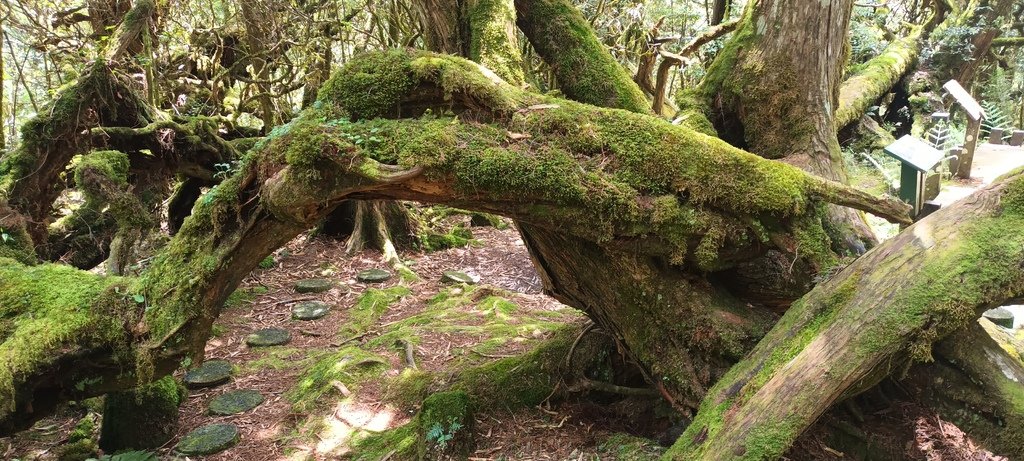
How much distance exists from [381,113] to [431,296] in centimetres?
474

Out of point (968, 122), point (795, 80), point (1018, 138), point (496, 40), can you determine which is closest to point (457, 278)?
point (496, 40)

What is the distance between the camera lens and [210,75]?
32.7 feet

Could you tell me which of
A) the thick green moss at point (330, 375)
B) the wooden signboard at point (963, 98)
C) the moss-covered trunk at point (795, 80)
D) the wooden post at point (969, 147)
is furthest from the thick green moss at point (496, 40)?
the wooden post at point (969, 147)

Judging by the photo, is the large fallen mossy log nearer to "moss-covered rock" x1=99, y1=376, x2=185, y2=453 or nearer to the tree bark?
"moss-covered rock" x1=99, y1=376, x2=185, y2=453

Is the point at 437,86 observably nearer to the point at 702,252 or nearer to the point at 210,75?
the point at 702,252

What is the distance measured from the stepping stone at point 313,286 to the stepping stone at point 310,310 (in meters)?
0.43

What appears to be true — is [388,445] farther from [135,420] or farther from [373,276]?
[373,276]

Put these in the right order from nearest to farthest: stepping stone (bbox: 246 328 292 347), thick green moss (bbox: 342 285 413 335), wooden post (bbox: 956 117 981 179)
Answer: stepping stone (bbox: 246 328 292 347), thick green moss (bbox: 342 285 413 335), wooden post (bbox: 956 117 981 179)

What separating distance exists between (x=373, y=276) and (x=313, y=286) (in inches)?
32.4

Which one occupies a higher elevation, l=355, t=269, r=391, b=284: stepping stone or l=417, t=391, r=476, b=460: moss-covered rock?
l=417, t=391, r=476, b=460: moss-covered rock

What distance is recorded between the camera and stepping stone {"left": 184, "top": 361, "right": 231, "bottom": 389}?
5.22 metres

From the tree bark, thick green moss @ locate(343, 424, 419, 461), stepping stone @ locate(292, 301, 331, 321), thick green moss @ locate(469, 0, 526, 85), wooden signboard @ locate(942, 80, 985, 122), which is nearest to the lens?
thick green moss @ locate(343, 424, 419, 461)

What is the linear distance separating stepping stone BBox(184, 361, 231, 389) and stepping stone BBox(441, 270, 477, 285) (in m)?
3.12

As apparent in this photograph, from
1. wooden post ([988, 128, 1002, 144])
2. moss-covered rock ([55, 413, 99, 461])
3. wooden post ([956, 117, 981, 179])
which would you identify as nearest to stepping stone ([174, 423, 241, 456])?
moss-covered rock ([55, 413, 99, 461])
